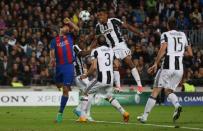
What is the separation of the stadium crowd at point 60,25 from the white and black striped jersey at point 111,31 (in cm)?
829

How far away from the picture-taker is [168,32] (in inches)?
722

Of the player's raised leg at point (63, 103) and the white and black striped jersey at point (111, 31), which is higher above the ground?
the white and black striped jersey at point (111, 31)

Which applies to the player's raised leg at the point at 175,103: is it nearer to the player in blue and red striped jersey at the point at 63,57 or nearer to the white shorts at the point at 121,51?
the player in blue and red striped jersey at the point at 63,57

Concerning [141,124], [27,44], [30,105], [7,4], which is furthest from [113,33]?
[7,4]

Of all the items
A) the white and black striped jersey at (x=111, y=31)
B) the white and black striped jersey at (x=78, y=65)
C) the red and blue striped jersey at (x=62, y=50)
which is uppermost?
the white and black striped jersey at (x=111, y=31)

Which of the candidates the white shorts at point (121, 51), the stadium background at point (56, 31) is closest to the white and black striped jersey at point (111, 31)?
the white shorts at point (121, 51)

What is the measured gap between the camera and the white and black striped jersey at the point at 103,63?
61.0 feet

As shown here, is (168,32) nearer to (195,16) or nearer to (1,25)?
(1,25)

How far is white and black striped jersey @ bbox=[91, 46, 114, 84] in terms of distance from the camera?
61.0ft

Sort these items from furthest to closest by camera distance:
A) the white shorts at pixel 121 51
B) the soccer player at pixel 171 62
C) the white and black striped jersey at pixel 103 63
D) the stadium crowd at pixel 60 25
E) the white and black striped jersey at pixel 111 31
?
the stadium crowd at pixel 60 25 < the white shorts at pixel 121 51 < the white and black striped jersey at pixel 111 31 < the white and black striped jersey at pixel 103 63 < the soccer player at pixel 171 62

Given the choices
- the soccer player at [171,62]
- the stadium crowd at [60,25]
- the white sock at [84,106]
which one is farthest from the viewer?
the stadium crowd at [60,25]

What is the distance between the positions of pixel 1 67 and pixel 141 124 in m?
12.2

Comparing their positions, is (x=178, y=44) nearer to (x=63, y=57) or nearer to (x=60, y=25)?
(x=63, y=57)

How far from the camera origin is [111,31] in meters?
20.8
